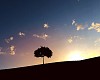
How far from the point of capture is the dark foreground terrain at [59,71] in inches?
496

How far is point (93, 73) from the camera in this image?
1241 centimetres

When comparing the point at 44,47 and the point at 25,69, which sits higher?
the point at 44,47

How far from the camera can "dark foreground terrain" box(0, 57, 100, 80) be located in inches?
496

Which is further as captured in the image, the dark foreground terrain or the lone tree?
the lone tree

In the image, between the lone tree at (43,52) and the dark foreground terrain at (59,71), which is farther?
the lone tree at (43,52)

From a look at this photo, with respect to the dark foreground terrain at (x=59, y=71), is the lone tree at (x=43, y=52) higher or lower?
higher

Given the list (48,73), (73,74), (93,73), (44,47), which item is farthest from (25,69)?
(44,47)

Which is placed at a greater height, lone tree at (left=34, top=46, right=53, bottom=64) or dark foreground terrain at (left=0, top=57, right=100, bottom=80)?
lone tree at (left=34, top=46, right=53, bottom=64)

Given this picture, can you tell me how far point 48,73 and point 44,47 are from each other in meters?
45.2

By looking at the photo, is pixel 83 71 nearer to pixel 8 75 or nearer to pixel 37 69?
pixel 37 69

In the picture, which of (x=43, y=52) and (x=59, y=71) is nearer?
(x=59, y=71)

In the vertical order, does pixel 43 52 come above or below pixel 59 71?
above

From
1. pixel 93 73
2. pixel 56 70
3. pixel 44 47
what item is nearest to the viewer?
pixel 93 73

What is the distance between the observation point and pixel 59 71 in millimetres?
13562
